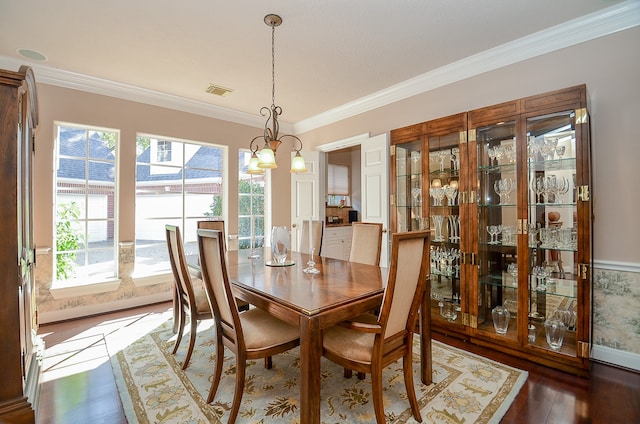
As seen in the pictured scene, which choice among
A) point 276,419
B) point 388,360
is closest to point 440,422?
point 388,360

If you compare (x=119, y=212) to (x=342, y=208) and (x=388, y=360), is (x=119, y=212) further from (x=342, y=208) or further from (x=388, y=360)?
(x=342, y=208)

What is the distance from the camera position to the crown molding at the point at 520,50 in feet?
7.31

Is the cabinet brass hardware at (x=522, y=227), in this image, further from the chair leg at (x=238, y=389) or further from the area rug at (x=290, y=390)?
the chair leg at (x=238, y=389)

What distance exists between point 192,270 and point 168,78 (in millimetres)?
2307

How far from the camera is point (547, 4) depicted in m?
2.16

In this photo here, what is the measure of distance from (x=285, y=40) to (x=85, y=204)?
301 centimetres

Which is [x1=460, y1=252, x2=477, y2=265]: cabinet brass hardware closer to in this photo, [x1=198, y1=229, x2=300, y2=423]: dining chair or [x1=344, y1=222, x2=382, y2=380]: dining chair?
[x1=344, y1=222, x2=382, y2=380]: dining chair

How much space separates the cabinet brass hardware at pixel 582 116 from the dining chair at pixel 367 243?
5.40 ft

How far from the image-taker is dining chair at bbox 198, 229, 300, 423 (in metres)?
1.62

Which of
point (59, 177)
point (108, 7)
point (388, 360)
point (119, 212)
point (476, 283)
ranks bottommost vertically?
point (388, 360)

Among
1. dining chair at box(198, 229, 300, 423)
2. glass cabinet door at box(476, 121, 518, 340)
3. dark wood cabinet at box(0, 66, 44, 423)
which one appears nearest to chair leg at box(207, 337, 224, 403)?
dining chair at box(198, 229, 300, 423)

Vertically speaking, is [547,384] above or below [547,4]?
below

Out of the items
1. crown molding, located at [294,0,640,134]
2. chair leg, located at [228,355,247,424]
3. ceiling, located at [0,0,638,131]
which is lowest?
chair leg, located at [228,355,247,424]

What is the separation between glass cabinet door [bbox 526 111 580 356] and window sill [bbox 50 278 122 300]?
14.4 ft
